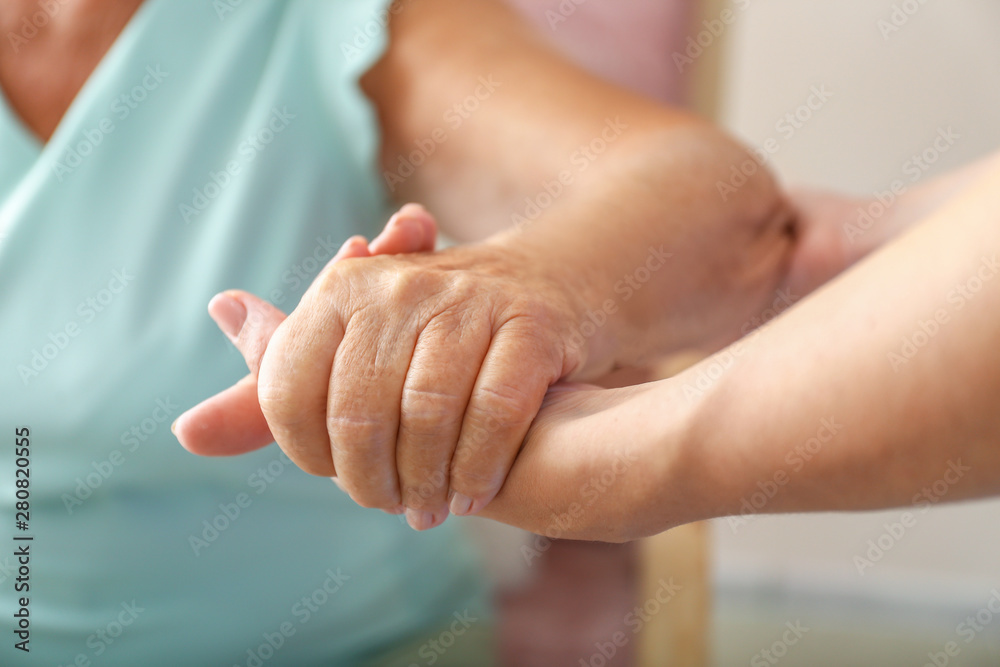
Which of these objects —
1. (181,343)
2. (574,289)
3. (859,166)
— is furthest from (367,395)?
(859,166)

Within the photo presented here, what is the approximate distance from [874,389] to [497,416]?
4.6 inches

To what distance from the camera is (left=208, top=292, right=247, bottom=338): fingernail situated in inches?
12.3

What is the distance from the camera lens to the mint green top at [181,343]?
1.46 feet

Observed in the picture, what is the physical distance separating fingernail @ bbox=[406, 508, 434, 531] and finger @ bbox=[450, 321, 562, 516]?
0.02 m

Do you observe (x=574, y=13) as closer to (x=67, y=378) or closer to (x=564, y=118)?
(x=564, y=118)

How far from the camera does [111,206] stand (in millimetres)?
469

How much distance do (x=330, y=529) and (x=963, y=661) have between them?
0.76 meters

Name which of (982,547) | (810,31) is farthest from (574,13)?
(982,547)

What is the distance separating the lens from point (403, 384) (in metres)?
0.26

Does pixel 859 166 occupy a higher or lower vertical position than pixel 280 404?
lower

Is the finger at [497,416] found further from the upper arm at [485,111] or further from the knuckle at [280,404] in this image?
the upper arm at [485,111]

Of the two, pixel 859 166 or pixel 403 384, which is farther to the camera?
pixel 859 166

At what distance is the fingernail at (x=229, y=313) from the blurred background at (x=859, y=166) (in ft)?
1.83

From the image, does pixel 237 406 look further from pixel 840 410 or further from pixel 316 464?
pixel 840 410
